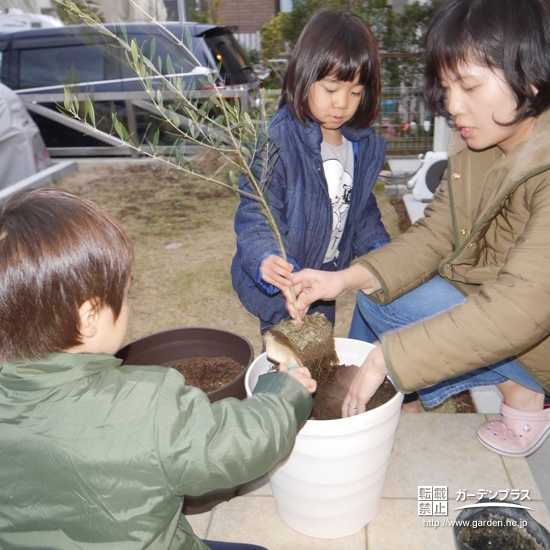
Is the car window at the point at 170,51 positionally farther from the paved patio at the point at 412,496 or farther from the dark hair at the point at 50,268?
the paved patio at the point at 412,496

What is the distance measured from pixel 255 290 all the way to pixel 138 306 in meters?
1.55

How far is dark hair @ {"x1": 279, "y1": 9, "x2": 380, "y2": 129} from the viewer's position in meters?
1.85

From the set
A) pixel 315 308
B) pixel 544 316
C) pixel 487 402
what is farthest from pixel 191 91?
pixel 487 402

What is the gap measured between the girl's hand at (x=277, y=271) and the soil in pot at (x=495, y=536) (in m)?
0.79

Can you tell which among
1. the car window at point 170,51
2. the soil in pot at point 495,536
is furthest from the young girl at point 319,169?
the soil in pot at point 495,536

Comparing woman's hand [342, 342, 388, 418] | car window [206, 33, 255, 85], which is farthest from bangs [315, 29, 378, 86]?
car window [206, 33, 255, 85]

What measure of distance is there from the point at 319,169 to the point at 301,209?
16cm

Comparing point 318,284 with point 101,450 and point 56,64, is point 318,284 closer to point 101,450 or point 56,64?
point 101,450

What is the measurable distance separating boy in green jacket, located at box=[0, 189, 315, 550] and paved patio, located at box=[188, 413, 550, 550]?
71 cm

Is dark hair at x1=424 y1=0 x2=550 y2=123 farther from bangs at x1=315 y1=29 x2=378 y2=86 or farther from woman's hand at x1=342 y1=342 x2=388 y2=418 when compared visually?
woman's hand at x1=342 y1=342 x2=388 y2=418

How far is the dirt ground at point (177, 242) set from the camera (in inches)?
131

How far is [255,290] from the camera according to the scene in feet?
7.05

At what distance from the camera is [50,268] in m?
0.99

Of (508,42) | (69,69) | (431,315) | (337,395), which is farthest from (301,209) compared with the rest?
(69,69)
